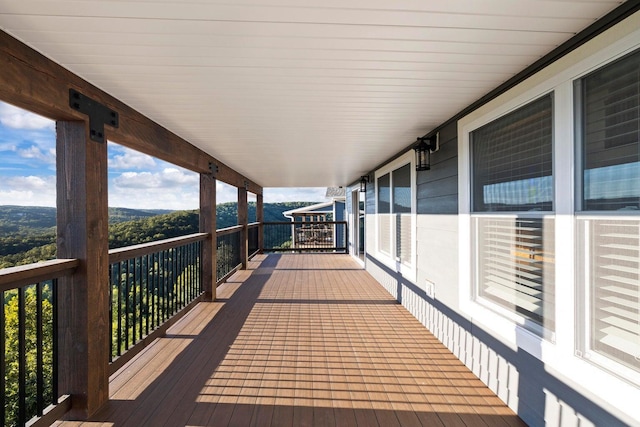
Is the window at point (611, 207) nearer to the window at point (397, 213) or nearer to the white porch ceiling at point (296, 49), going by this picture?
the white porch ceiling at point (296, 49)

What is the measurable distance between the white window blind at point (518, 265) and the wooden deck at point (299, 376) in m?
0.68

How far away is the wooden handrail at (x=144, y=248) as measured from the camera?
104 inches

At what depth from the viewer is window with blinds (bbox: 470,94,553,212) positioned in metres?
1.96

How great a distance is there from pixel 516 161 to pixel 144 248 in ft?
10.3

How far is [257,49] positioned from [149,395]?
2.38 meters

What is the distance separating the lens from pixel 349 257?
30.4 feet

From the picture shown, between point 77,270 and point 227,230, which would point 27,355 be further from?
point 77,270

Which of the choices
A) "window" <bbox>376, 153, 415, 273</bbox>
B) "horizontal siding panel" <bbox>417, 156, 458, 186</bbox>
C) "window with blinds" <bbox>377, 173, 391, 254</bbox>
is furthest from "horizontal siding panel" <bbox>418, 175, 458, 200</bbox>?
"window with blinds" <bbox>377, 173, 391, 254</bbox>

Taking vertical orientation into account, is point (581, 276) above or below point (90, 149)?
below

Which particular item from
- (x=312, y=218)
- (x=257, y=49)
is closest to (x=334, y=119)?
(x=257, y=49)

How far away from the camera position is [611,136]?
1534mm

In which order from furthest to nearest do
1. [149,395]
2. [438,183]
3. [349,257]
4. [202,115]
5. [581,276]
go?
[349,257]
[438,183]
[202,115]
[149,395]
[581,276]

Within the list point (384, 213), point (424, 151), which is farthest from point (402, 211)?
point (424, 151)

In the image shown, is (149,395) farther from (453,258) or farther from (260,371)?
(453,258)
